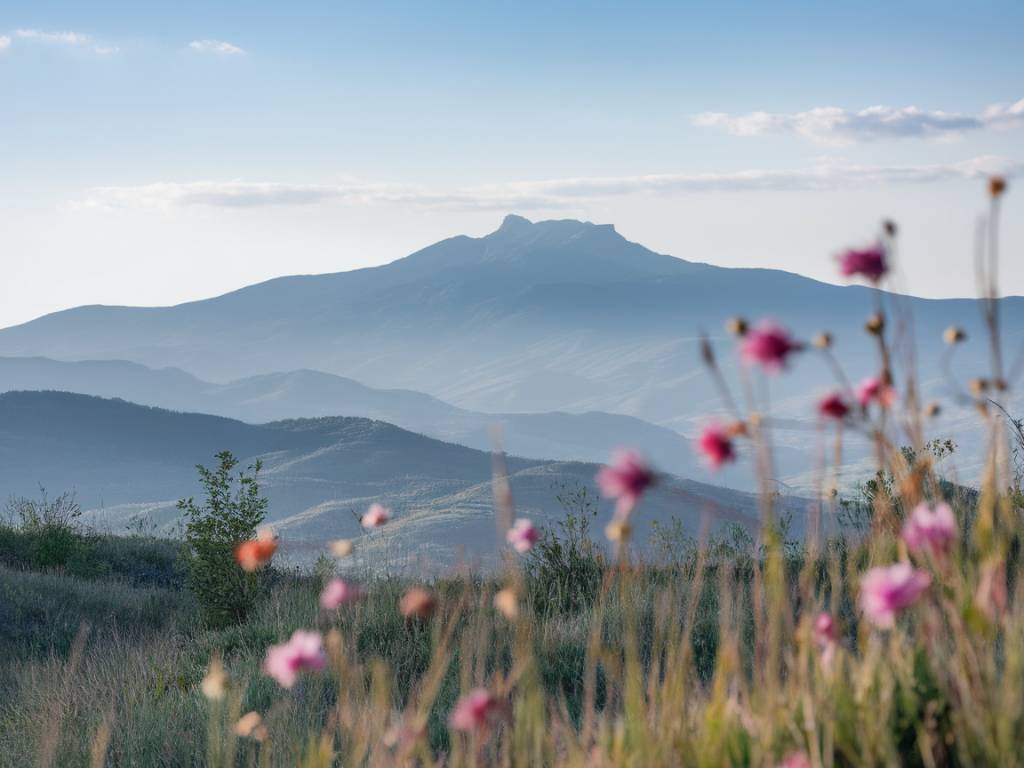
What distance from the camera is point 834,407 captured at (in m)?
1.78

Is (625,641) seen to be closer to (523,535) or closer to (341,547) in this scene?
(523,535)

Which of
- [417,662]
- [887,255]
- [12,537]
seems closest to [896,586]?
[887,255]

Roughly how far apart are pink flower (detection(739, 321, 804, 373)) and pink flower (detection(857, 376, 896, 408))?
0.32m

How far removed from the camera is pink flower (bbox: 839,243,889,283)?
1849 millimetres

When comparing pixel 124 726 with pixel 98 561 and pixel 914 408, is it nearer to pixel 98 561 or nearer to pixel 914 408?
pixel 914 408

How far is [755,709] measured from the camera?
2477mm

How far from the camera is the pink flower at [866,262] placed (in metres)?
1.85

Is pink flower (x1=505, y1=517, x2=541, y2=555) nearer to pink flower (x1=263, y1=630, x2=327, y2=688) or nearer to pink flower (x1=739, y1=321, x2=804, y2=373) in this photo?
pink flower (x1=263, y1=630, x2=327, y2=688)

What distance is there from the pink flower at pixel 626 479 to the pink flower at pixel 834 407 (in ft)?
1.03

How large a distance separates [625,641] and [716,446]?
4660 mm

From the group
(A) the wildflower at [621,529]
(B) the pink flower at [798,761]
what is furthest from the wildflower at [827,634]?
(A) the wildflower at [621,529]

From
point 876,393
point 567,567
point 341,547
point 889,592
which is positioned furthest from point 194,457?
point 889,592

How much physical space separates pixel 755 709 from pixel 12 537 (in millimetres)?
14755

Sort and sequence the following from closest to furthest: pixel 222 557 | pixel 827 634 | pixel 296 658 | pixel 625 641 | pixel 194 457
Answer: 1. pixel 296 658
2. pixel 827 634
3. pixel 625 641
4. pixel 222 557
5. pixel 194 457
